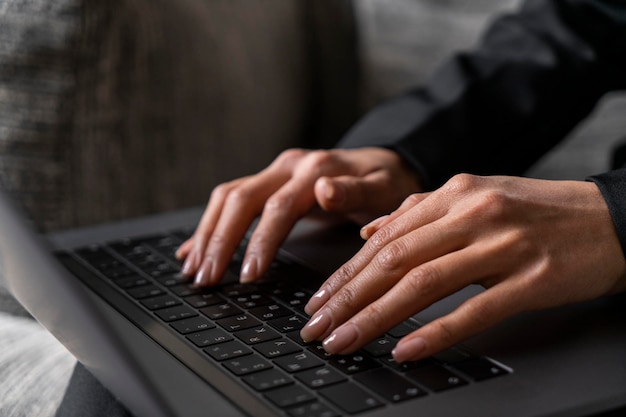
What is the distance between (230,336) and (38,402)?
0.39 ft

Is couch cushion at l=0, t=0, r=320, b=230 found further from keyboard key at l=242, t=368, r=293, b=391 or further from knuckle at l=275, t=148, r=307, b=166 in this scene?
keyboard key at l=242, t=368, r=293, b=391

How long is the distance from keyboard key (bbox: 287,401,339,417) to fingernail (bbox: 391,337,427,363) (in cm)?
6

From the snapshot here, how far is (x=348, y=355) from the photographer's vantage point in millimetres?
483

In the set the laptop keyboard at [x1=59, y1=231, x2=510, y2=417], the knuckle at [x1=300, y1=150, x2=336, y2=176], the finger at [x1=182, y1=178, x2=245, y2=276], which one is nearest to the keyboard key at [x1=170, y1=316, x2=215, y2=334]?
the laptop keyboard at [x1=59, y1=231, x2=510, y2=417]

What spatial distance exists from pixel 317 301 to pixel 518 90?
501 mm

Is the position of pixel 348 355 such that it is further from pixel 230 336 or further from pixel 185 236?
pixel 185 236

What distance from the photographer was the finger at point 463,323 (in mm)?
467

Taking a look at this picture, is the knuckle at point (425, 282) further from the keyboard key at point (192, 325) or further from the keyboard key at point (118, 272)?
the keyboard key at point (118, 272)

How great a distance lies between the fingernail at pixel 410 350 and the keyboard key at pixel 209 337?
4.4 inches

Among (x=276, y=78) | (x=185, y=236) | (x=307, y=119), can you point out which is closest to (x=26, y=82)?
(x=185, y=236)

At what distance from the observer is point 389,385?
443mm

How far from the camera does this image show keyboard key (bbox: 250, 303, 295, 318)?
1.83 feet

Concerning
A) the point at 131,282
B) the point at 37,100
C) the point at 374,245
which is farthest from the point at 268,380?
the point at 37,100

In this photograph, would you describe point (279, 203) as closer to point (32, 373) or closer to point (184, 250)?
point (184, 250)
